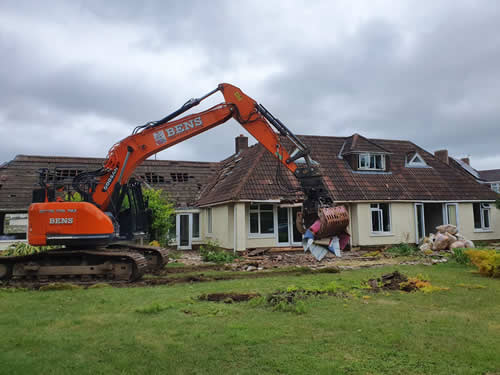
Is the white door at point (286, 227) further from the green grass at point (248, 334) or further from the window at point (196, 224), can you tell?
the green grass at point (248, 334)

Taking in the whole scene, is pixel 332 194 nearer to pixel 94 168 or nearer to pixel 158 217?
pixel 158 217

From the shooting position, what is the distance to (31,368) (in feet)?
16.3

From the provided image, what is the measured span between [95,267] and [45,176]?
3.00 meters

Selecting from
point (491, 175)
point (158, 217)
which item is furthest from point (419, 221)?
point (491, 175)

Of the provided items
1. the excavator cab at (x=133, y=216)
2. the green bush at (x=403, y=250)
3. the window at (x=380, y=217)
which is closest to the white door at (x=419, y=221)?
the green bush at (x=403, y=250)

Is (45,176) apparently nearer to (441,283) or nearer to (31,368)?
(31,368)

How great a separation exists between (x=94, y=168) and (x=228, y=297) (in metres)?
21.3

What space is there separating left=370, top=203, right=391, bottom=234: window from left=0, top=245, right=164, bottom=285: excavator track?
13.5 m

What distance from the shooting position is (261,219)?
65.7ft

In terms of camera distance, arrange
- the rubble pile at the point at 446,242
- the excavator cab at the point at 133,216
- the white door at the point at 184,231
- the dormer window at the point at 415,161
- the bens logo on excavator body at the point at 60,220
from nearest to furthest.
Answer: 1. the bens logo on excavator body at the point at 60,220
2. the excavator cab at the point at 133,216
3. the rubble pile at the point at 446,242
4. the white door at the point at 184,231
5. the dormer window at the point at 415,161

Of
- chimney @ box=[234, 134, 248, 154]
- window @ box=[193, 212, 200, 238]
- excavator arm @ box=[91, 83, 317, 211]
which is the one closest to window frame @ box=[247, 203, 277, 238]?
window @ box=[193, 212, 200, 238]

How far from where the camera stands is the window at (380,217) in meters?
21.5

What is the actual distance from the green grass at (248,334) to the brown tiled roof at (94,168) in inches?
626

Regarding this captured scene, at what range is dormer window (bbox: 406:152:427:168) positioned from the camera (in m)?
25.2
